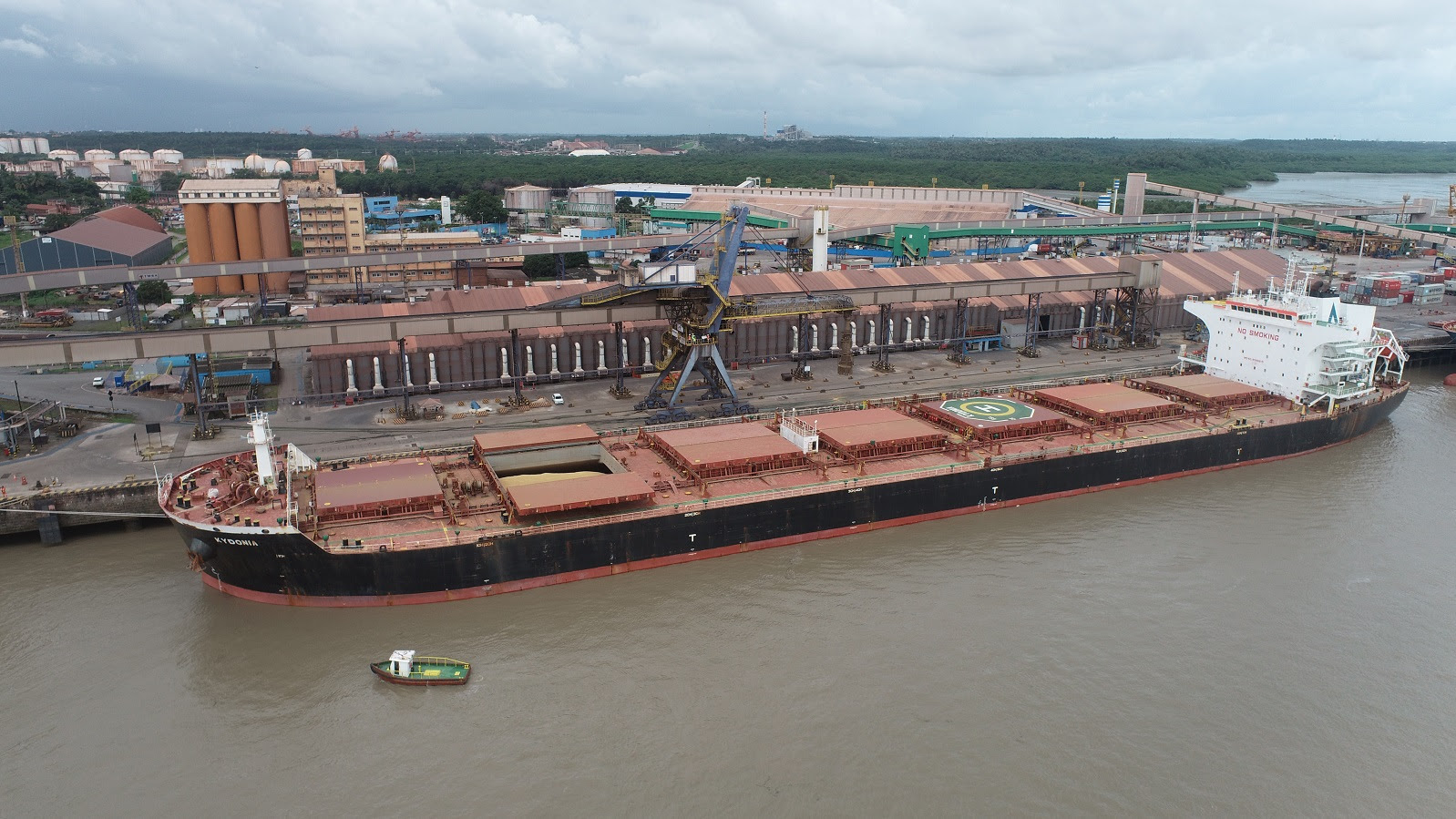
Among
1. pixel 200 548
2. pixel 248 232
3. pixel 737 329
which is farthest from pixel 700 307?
pixel 248 232

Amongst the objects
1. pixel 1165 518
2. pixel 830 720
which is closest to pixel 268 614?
pixel 830 720

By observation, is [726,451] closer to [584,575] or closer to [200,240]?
[584,575]

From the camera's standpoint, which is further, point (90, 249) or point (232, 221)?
point (232, 221)

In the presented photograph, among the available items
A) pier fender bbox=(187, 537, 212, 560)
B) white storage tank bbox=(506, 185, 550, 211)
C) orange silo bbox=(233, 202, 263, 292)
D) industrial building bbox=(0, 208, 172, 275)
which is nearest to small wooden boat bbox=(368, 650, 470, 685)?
pier fender bbox=(187, 537, 212, 560)

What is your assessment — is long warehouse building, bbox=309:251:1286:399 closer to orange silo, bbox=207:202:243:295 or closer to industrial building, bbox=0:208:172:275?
orange silo, bbox=207:202:243:295

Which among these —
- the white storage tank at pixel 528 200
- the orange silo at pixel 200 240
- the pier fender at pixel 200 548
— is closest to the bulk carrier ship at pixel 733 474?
the pier fender at pixel 200 548

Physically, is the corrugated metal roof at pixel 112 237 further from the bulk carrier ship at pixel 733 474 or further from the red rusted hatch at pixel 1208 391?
the red rusted hatch at pixel 1208 391

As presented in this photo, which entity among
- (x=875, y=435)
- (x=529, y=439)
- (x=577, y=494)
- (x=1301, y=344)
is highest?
(x=1301, y=344)

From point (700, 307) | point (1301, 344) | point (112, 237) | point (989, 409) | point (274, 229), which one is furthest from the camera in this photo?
point (112, 237)

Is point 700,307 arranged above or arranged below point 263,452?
above
